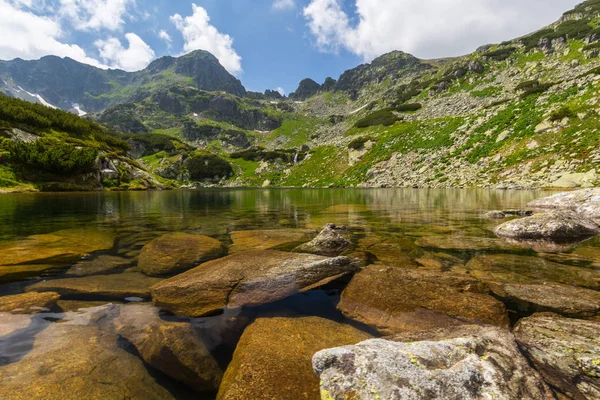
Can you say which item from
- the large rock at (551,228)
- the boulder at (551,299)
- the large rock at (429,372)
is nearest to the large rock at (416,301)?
the boulder at (551,299)

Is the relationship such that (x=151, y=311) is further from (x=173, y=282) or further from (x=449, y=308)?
(x=449, y=308)

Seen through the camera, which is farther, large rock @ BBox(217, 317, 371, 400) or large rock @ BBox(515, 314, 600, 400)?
large rock @ BBox(217, 317, 371, 400)

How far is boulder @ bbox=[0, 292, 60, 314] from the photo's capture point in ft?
19.9

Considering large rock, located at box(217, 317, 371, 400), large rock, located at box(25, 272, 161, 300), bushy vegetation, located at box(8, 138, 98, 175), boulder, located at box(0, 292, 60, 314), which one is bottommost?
large rock, located at box(217, 317, 371, 400)

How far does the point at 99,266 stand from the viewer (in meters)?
9.52

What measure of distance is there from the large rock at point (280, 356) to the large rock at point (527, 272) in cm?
512

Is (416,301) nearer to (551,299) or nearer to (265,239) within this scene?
(551,299)

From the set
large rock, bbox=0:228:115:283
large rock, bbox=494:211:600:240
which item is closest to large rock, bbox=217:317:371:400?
large rock, bbox=0:228:115:283

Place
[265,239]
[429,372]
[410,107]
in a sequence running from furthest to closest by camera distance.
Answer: [410,107]
[265,239]
[429,372]

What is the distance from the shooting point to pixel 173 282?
739cm

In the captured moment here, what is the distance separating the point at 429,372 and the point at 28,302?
8644mm

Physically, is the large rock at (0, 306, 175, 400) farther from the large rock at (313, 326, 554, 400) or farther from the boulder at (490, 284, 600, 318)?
the boulder at (490, 284, 600, 318)

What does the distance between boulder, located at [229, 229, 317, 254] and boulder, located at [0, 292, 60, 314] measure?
5983 millimetres

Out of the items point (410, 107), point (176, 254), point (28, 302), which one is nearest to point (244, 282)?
point (176, 254)
